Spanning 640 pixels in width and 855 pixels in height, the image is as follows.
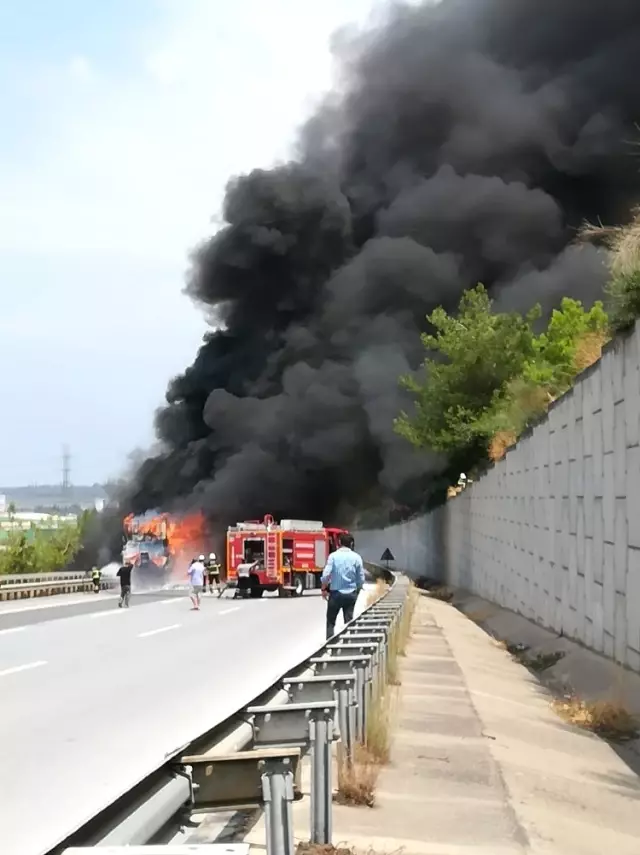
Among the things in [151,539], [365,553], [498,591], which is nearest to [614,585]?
[498,591]

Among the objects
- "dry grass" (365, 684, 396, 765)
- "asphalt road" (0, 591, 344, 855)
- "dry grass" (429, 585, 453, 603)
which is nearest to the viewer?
"asphalt road" (0, 591, 344, 855)

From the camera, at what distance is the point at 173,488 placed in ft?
225

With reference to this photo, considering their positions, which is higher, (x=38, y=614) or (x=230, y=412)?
(x=230, y=412)

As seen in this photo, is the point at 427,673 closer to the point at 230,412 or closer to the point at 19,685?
the point at 19,685

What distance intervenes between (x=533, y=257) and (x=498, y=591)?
133 feet

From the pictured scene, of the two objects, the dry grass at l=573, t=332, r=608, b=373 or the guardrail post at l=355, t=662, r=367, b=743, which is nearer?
the guardrail post at l=355, t=662, r=367, b=743

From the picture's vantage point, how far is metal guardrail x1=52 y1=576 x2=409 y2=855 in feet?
11.1

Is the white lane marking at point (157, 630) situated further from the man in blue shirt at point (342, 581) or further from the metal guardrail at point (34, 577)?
the metal guardrail at point (34, 577)

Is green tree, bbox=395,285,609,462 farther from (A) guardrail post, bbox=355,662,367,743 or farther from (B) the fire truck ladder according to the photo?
(A) guardrail post, bbox=355,662,367,743

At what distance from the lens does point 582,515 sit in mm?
14156

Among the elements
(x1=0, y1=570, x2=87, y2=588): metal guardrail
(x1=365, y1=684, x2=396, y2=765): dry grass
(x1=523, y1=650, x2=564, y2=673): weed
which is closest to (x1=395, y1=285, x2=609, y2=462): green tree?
(x1=0, y1=570, x2=87, y2=588): metal guardrail

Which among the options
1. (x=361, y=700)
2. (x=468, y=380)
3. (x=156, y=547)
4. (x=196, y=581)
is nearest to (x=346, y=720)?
(x=361, y=700)

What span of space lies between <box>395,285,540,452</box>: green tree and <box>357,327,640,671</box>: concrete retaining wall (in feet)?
49.8

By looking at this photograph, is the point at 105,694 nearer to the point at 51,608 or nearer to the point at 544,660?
the point at 544,660
